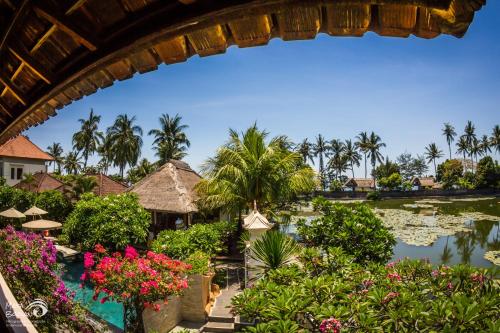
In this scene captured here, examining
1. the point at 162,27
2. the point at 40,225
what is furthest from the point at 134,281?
the point at 40,225

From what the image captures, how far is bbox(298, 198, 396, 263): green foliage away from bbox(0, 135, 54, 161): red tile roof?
35.9 m

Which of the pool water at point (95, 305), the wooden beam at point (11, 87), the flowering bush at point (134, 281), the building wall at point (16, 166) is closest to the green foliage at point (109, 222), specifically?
the pool water at point (95, 305)

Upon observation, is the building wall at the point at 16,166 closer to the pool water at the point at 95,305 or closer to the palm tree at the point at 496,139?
the pool water at the point at 95,305

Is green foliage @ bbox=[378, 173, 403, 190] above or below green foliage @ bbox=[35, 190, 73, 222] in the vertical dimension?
above

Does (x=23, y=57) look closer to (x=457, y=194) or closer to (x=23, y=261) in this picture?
(x=23, y=261)

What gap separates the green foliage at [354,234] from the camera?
7.39 metres

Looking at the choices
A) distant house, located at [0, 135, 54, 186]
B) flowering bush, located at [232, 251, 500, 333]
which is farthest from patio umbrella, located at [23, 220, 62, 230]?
distant house, located at [0, 135, 54, 186]

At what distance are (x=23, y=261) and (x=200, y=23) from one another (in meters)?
7.59

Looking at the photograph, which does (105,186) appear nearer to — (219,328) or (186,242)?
(186,242)

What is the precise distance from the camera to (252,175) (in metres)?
13.2

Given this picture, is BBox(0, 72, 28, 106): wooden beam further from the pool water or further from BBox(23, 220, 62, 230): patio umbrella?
BBox(23, 220, 62, 230): patio umbrella

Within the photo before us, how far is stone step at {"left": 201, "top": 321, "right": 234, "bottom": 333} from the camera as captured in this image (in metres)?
7.91

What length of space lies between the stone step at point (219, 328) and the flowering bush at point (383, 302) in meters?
4.15

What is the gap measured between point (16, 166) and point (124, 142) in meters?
12.1
